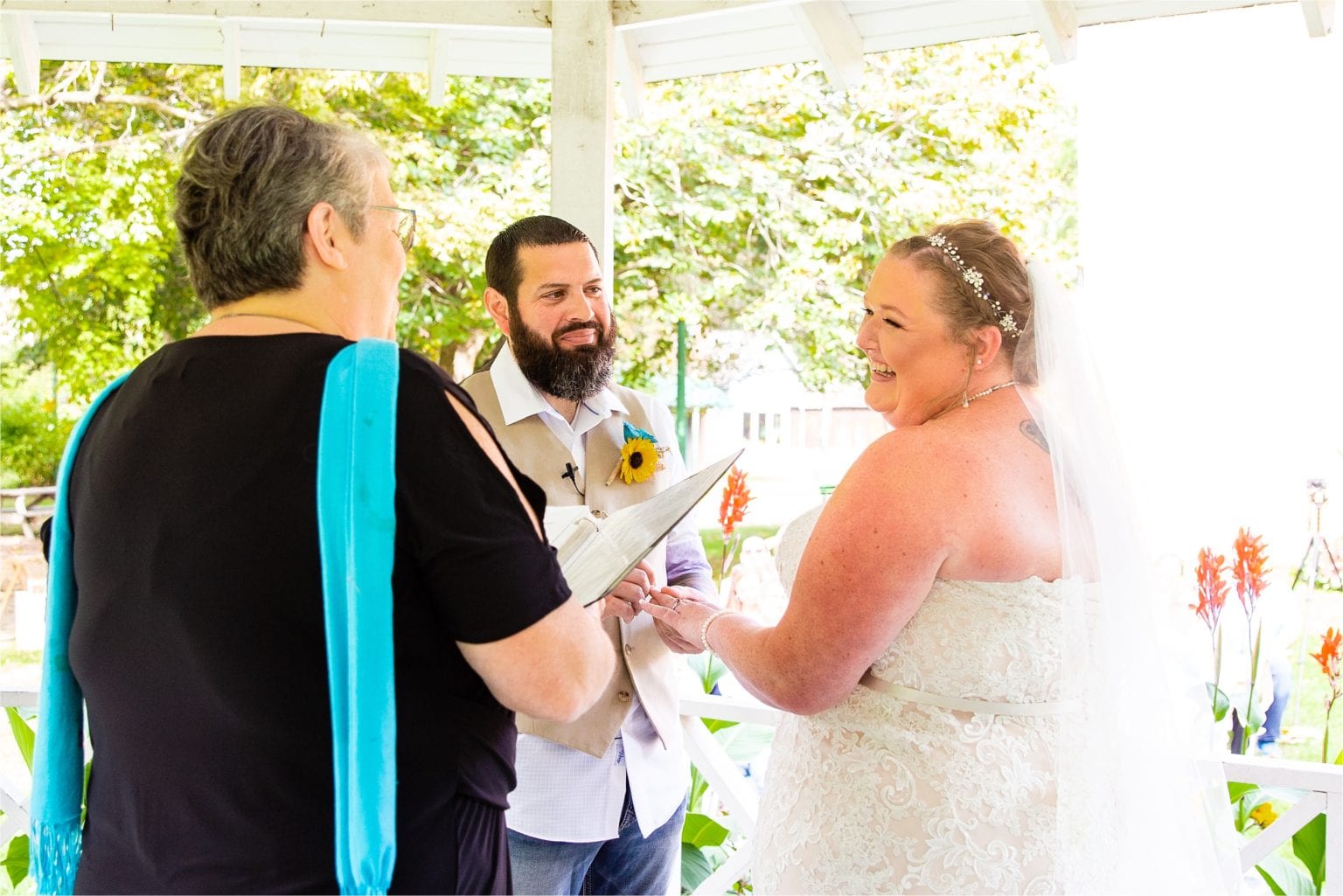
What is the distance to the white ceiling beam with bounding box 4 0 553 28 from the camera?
118 inches

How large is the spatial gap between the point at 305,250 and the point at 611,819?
52.4 inches

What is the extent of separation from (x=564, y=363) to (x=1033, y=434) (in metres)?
0.95

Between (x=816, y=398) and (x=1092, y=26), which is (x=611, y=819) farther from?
(x=816, y=398)

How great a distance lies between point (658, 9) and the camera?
299 cm

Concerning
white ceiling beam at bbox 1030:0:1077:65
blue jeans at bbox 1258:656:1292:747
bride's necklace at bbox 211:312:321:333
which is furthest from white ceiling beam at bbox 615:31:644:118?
blue jeans at bbox 1258:656:1292:747

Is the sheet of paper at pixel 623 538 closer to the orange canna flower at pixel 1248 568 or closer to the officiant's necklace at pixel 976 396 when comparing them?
the officiant's necklace at pixel 976 396

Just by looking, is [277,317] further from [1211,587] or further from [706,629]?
[1211,587]

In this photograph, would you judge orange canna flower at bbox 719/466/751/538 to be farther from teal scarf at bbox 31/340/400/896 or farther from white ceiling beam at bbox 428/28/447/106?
teal scarf at bbox 31/340/400/896

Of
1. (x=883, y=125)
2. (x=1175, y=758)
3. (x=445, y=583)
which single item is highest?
(x=883, y=125)

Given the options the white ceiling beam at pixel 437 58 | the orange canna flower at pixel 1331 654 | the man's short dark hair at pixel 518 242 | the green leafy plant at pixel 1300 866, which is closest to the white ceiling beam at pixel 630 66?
the white ceiling beam at pixel 437 58

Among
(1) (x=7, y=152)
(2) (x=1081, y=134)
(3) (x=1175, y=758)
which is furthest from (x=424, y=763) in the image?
(1) (x=7, y=152)

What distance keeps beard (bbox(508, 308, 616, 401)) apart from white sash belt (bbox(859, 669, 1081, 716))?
0.87 metres

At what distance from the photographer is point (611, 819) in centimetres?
221

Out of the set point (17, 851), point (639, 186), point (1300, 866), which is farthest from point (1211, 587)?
point (639, 186)
